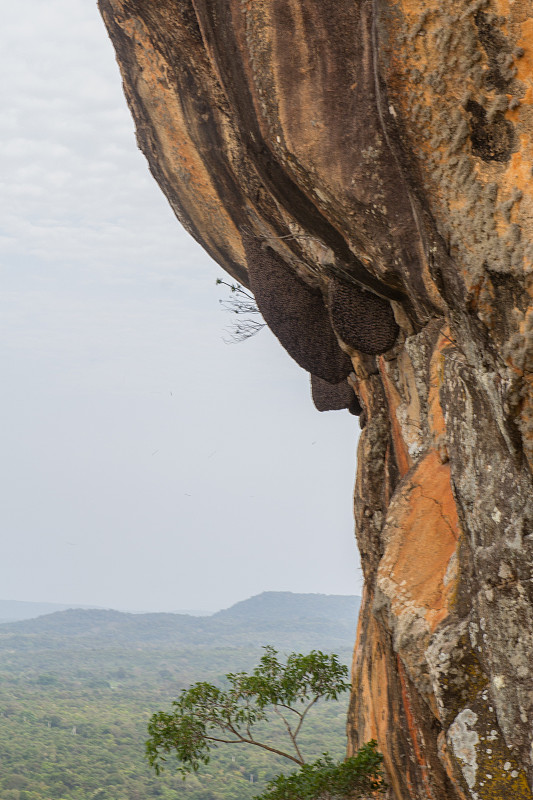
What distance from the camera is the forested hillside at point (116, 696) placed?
40.2m

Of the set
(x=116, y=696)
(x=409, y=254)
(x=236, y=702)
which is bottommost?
(x=116, y=696)

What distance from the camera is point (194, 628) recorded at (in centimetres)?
16200

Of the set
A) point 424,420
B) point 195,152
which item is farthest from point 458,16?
point 195,152

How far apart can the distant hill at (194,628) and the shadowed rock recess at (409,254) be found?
13158cm

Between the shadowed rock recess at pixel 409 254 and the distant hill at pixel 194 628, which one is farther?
the distant hill at pixel 194 628

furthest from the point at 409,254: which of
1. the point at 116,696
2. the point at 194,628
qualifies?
the point at 194,628

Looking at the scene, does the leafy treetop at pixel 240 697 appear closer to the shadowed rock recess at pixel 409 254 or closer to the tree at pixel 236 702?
the tree at pixel 236 702

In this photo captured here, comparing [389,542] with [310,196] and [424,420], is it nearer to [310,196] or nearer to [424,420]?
[424,420]

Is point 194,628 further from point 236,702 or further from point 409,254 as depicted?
point 409,254

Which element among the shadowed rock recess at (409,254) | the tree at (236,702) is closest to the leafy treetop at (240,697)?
the tree at (236,702)

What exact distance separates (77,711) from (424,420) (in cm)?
6215

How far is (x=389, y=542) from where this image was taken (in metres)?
7.54

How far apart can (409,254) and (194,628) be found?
166125 mm

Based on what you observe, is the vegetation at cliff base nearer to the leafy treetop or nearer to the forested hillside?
the leafy treetop
